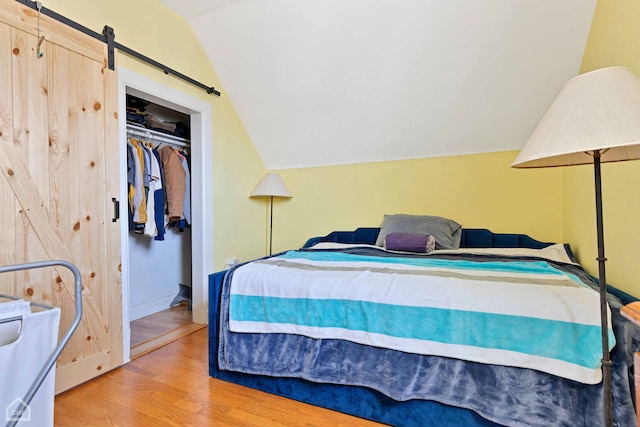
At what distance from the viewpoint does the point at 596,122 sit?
2.79ft

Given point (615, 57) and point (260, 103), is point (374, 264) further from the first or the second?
point (260, 103)

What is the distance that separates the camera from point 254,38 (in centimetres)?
253

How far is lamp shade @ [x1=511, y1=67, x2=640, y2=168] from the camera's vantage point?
0.82 metres

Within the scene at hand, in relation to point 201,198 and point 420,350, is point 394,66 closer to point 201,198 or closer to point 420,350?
point 201,198

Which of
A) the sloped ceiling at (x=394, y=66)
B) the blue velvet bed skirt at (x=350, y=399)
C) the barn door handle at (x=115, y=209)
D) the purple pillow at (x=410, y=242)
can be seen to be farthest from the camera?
the purple pillow at (x=410, y=242)

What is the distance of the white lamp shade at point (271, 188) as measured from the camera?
126 inches

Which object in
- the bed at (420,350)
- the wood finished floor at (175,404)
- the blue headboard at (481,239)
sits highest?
the blue headboard at (481,239)

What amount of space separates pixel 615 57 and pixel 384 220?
1.88m

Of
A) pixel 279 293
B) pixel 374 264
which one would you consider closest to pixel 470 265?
pixel 374 264

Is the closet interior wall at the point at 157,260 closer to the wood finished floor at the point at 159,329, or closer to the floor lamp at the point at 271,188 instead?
the wood finished floor at the point at 159,329

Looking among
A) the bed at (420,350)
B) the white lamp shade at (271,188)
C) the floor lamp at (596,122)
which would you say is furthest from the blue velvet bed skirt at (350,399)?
the white lamp shade at (271,188)

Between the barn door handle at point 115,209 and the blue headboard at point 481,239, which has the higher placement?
the barn door handle at point 115,209

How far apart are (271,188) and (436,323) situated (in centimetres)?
229

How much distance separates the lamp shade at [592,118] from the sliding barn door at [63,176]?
2170mm
